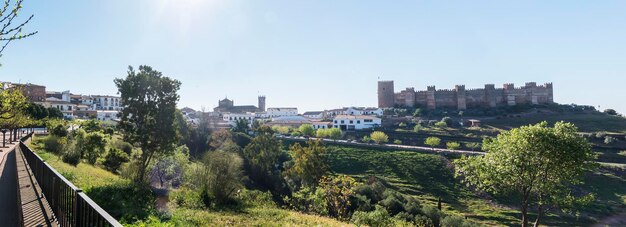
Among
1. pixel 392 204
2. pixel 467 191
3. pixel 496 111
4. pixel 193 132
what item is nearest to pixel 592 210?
pixel 467 191

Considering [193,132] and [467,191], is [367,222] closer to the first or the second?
[467,191]

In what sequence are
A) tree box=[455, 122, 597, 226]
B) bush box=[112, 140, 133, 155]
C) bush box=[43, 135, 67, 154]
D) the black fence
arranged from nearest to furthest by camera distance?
the black fence
tree box=[455, 122, 597, 226]
bush box=[43, 135, 67, 154]
bush box=[112, 140, 133, 155]

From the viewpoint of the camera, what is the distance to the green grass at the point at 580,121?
76.1 m

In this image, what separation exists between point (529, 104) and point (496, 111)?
491 inches

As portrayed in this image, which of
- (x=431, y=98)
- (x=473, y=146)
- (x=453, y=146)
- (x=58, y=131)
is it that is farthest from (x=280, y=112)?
(x=58, y=131)

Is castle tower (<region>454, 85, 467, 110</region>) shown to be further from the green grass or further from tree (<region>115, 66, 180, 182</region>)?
tree (<region>115, 66, 180, 182</region>)

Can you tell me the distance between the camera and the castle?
332 ft

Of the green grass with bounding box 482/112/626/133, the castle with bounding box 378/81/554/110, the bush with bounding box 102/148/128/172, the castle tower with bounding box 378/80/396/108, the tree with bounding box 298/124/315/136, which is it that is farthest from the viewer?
the castle tower with bounding box 378/80/396/108

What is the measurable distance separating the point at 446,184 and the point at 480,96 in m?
67.3

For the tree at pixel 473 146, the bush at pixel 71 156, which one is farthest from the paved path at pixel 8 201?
the tree at pixel 473 146

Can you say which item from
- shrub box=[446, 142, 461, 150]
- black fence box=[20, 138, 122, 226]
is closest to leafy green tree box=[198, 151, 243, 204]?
black fence box=[20, 138, 122, 226]

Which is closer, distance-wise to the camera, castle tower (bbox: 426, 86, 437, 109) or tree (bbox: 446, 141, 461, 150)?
tree (bbox: 446, 141, 461, 150)

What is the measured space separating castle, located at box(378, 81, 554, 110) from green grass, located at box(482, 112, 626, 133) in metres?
12.2

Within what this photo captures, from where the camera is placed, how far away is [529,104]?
99.1 meters
